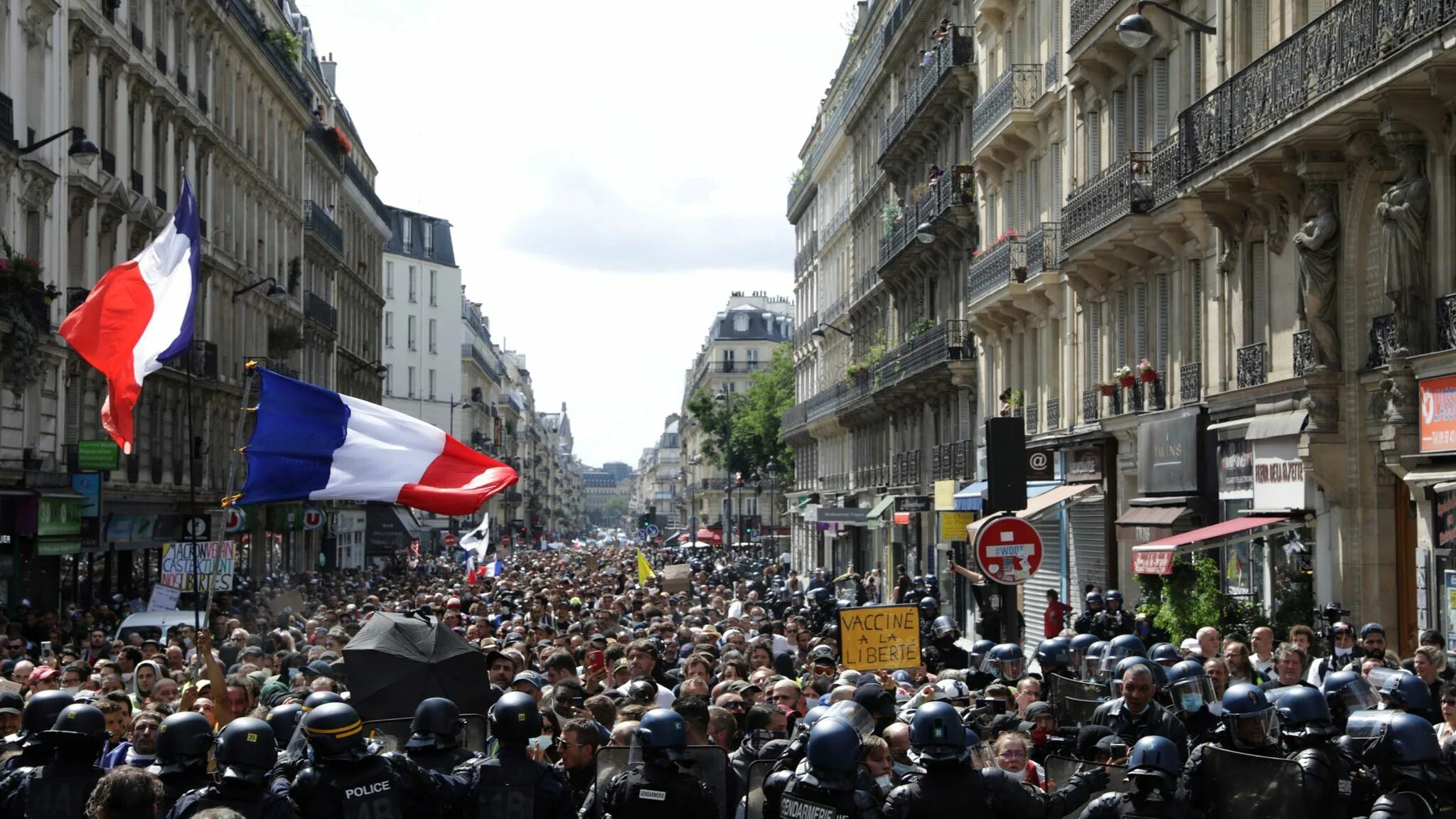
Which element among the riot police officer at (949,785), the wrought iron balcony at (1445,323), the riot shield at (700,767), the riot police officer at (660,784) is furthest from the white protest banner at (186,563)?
the riot police officer at (949,785)

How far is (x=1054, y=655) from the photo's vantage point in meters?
12.5

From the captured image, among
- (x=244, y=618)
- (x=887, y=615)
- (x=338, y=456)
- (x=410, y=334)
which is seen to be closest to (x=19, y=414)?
(x=244, y=618)

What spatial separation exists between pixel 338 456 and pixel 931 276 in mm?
29466

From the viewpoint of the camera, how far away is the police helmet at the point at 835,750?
710 centimetres

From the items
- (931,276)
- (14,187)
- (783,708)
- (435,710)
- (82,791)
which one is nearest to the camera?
(82,791)

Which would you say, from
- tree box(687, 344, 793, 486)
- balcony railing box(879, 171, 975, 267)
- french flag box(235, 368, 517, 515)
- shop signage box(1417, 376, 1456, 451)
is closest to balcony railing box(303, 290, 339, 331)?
balcony railing box(879, 171, 975, 267)

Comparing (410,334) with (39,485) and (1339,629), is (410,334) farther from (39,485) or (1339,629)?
(1339,629)

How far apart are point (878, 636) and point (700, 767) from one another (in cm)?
730

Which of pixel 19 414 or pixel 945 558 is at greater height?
pixel 19 414

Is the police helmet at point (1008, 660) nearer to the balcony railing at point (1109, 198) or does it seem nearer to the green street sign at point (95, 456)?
the balcony railing at point (1109, 198)

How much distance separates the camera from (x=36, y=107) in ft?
98.5

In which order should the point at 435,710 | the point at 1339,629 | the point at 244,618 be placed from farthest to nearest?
the point at 244,618 < the point at 1339,629 < the point at 435,710

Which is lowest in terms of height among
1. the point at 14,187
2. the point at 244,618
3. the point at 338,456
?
the point at 244,618

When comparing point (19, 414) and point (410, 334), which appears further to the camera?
point (410, 334)
